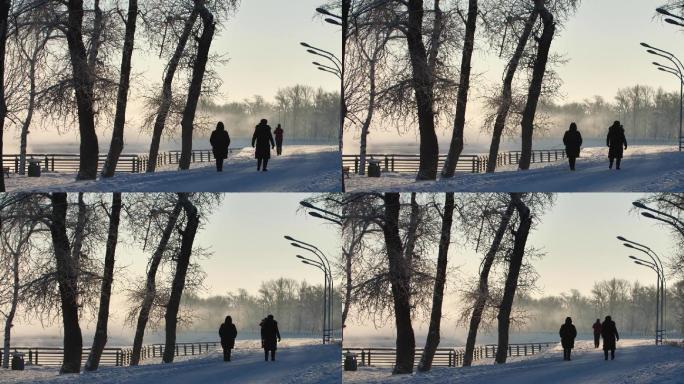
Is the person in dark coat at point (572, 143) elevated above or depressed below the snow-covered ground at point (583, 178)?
above

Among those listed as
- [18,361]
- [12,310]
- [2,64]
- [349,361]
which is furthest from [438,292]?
[2,64]

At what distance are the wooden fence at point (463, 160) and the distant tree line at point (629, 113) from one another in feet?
1.28

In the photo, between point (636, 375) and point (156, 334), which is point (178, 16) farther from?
point (636, 375)

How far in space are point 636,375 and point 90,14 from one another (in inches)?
397

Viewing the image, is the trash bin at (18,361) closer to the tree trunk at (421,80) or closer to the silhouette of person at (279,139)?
the silhouette of person at (279,139)

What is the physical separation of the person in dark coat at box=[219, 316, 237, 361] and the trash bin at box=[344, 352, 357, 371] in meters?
1.87

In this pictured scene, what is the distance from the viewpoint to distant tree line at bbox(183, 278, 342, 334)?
18.3 meters

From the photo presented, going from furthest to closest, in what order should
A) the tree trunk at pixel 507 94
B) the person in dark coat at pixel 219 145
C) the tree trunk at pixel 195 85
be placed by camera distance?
the tree trunk at pixel 195 85
the person in dark coat at pixel 219 145
the tree trunk at pixel 507 94

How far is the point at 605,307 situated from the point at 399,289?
130 inches

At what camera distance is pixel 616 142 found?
16531mm

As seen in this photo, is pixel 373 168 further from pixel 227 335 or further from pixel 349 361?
pixel 227 335

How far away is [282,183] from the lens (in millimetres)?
16984

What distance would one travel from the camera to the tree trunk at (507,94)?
55.0 ft

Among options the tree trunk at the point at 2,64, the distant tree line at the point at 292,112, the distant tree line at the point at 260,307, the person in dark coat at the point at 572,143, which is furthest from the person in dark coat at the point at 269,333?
the person in dark coat at the point at 572,143
